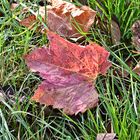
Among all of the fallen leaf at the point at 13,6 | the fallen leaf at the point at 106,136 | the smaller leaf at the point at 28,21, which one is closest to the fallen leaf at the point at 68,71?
the fallen leaf at the point at 106,136

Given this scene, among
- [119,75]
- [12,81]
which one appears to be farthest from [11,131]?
[119,75]

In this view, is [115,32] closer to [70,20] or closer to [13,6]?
[70,20]

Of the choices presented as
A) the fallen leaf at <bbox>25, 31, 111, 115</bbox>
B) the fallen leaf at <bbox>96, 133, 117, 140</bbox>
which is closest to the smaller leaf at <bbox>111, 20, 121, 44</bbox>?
the fallen leaf at <bbox>25, 31, 111, 115</bbox>

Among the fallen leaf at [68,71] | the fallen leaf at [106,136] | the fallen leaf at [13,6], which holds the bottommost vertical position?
the fallen leaf at [106,136]

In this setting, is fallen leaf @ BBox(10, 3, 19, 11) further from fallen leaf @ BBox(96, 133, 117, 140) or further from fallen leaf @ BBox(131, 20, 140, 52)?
fallen leaf @ BBox(96, 133, 117, 140)

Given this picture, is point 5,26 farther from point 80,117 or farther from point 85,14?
point 80,117

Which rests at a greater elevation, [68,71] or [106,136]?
[68,71]

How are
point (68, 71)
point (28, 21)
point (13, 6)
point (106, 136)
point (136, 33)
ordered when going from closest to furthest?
point (106, 136) → point (68, 71) → point (136, 33) → point (28, 21) → point (13, 6)

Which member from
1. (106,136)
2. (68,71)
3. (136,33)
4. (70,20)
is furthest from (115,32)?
(106,136)

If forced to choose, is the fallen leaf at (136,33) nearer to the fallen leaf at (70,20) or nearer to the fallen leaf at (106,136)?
the fallen leaf at (70,20)
